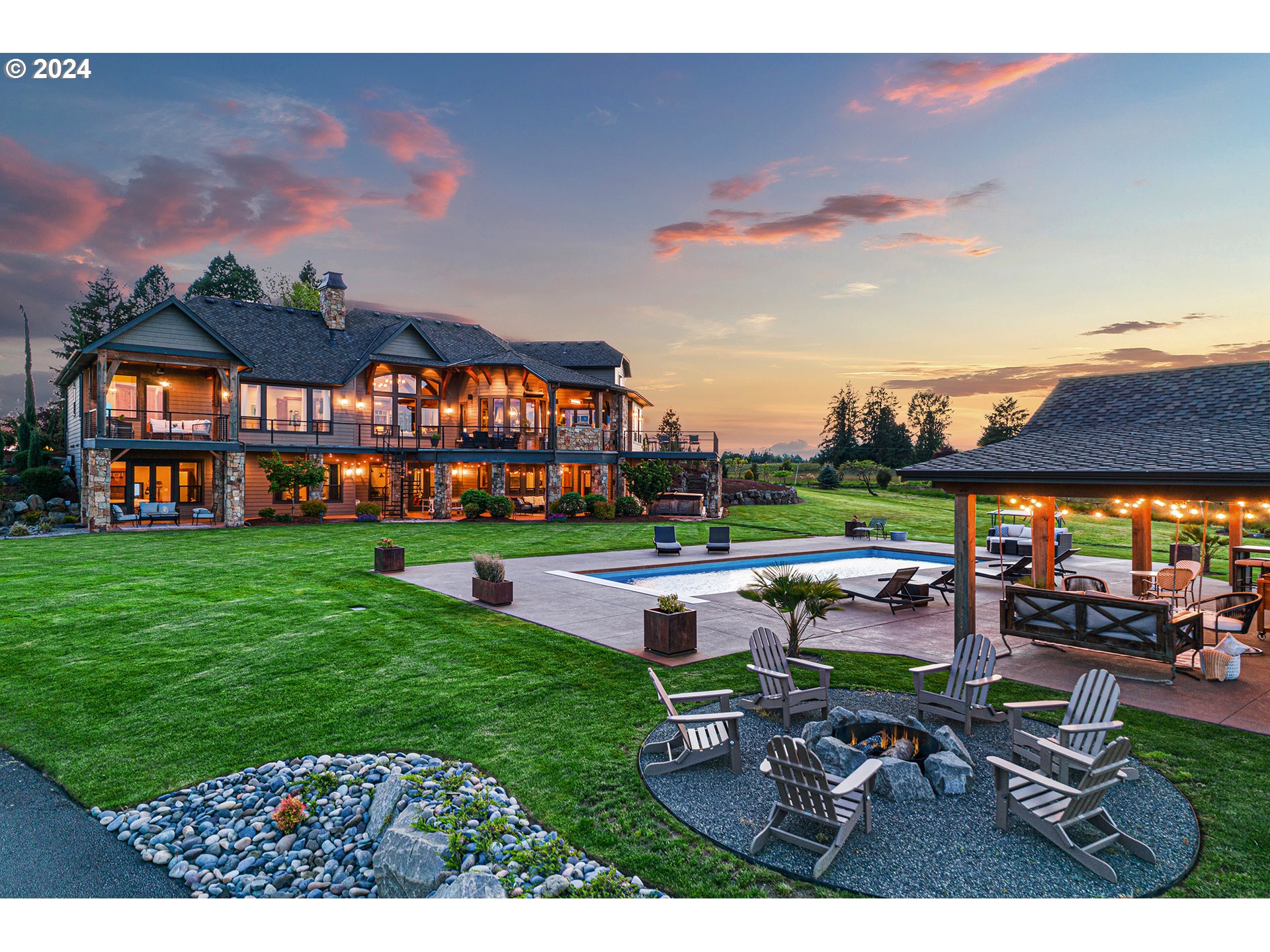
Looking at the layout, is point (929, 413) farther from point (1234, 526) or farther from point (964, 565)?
point (964, 565)

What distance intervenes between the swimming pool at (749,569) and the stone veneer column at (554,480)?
13.4 meters

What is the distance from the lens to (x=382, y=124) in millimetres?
20891

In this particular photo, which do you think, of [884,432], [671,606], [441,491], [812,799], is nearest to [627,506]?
[441,491]

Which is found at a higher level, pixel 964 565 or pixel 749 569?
pixel 964 565

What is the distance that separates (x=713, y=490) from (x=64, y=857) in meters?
28.5

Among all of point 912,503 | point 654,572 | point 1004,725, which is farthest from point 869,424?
point 1004,725

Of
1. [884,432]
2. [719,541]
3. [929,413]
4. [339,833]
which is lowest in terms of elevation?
[339,833]

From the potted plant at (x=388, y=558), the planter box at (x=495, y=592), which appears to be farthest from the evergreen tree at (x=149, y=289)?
the planter box at (x=495, y=592)

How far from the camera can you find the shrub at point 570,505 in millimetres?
28891

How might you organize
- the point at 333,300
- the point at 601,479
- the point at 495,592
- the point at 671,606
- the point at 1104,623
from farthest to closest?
1. the point at 601,479
2. the point at 333,300
3. the point at 495,592
4. the point at 671,606
5. the point at 1104,623

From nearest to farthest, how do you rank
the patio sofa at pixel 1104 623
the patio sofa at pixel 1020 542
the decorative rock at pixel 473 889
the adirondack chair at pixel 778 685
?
the decorative rock at pixel 473 889 → the adirondack chair at pixel 778 685 → the patio sofa at pixel 1104 623 → the patio sofa at pixel 1020 542

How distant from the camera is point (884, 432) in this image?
242 ft

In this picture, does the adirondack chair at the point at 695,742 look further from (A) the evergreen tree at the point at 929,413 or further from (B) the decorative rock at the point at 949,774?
(A) the evergreen tree at the point at 929,413
